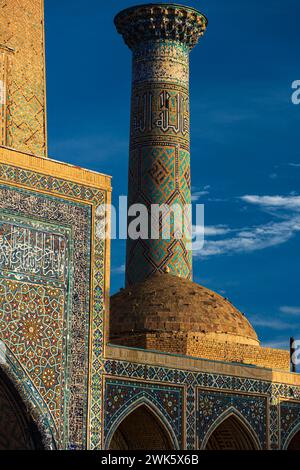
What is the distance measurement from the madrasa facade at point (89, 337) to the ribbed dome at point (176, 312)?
0.06 ft

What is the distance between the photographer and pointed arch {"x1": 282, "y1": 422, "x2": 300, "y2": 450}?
44.7 ft

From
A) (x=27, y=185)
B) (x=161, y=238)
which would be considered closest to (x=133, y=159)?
(x=161, y=238)

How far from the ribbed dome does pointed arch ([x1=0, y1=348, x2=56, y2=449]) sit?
3775 millimetres

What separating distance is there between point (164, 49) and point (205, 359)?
682 centimetres

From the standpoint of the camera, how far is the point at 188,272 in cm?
1719

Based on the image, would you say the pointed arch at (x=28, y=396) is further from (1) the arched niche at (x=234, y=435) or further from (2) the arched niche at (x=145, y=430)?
(1) the arched niche at (x=234, y=435)

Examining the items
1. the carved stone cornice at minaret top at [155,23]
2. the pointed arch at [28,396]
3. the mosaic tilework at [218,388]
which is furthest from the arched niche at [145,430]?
the carved stone cornice at minaret top at [155,23]

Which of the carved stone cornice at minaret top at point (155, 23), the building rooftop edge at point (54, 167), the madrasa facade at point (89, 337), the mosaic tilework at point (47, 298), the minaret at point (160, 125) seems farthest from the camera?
the carved stone cornice at minaret top at point (155, 23)

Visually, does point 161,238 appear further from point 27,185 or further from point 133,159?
point 27,185

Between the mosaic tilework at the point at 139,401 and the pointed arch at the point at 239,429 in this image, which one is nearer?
the mosaic tilework at the point at 139,401

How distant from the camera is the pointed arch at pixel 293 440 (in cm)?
1362

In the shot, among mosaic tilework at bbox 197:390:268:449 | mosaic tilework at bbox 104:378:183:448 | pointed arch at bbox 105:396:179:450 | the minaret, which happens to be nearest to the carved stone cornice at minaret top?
the minaret

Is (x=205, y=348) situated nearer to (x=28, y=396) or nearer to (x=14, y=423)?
(x=14, y=423)

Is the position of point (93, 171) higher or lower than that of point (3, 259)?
higher
